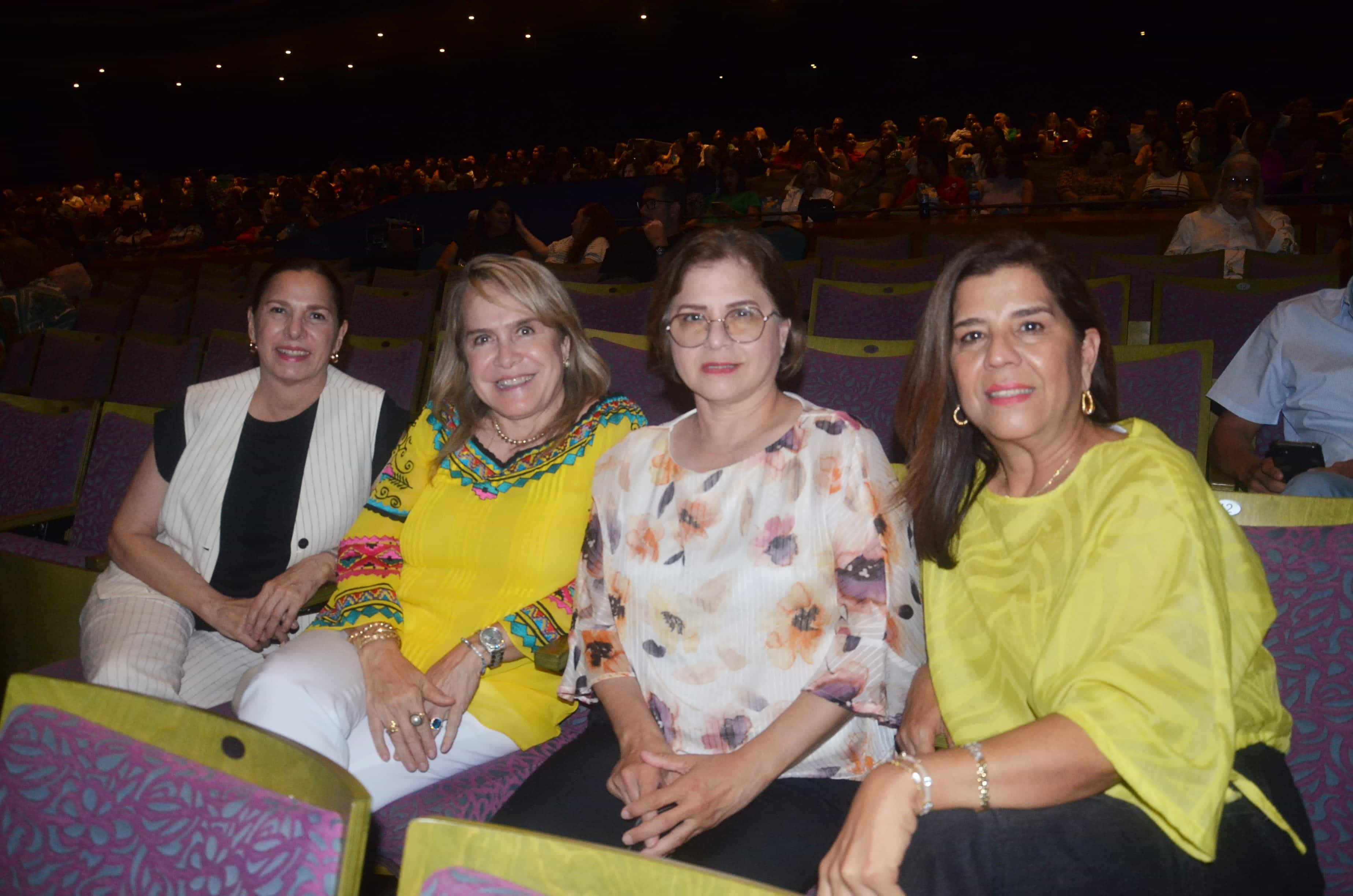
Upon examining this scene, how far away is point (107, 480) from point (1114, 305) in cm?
305

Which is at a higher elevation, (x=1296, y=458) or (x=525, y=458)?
(x=1296, y=458)

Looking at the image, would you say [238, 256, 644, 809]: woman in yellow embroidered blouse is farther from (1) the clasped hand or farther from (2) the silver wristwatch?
(1) the clasped hand

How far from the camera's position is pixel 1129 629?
104 centimetres

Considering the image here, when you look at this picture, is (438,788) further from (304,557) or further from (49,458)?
(49,458)

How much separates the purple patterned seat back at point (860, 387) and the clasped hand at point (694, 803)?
0.99 meters

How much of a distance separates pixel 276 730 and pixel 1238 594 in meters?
1.44

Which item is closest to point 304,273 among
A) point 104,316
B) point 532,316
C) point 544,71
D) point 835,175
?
point 532,316

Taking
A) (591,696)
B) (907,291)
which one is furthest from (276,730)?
(907,291)

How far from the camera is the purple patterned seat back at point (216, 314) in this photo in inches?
188

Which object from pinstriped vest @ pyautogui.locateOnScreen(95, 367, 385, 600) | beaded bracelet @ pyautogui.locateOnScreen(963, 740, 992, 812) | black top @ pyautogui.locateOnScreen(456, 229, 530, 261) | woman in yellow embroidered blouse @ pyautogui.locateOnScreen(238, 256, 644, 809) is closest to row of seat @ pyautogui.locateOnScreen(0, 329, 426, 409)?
pinstriped vest @ pyautogui.locateOnScreen(95, 367, 385, 600)

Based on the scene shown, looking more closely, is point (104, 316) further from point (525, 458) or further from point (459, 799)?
point (459, 799)

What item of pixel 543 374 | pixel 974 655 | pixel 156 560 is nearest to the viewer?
pixel 974 655

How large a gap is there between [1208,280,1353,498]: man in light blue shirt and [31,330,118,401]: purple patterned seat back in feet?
13.7

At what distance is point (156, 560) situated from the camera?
2.01 metres
